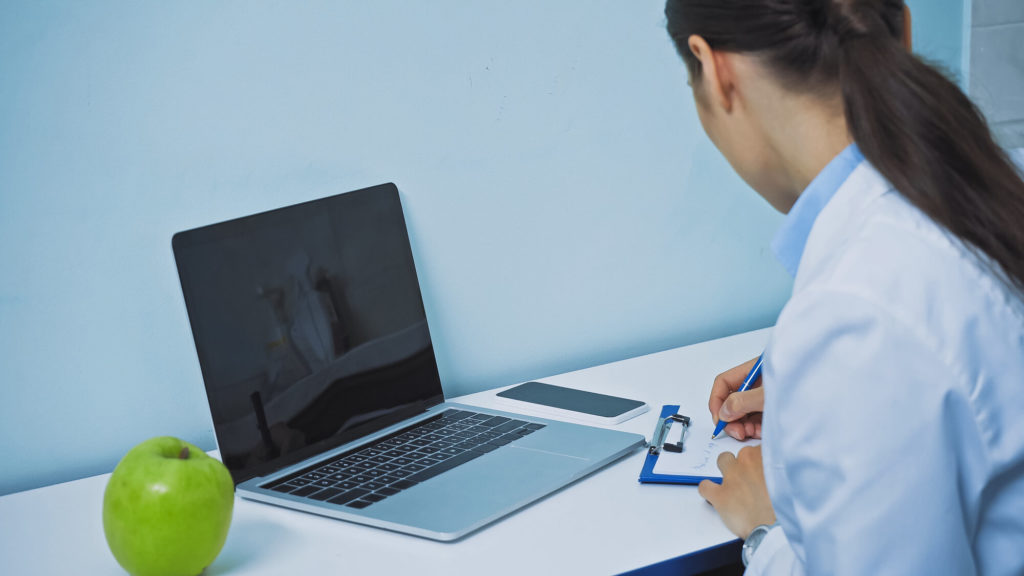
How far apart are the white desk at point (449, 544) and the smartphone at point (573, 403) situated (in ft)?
0.34

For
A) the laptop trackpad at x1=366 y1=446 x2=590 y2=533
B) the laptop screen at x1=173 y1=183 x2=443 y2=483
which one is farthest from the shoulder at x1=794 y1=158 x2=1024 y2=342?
the laptop screen at x1=173 y1=183 x2=443 y2=483

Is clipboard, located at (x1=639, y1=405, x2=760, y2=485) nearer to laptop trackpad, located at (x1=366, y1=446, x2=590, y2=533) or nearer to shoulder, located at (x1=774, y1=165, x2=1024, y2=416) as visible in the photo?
laptop trackpad, located at (x1=366, y1=446, x2=590, y2=533)

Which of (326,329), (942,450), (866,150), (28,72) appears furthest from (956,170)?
(28,72)

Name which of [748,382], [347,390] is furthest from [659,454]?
[347,390]

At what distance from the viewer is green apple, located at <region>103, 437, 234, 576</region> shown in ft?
2.40

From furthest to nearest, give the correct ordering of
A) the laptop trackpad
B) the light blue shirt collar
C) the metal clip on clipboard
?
1. the metal clip on clipboard
2. the laptop trackpad
3. the light blue shirt collar

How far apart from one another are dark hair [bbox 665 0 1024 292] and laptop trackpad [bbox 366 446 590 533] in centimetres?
44

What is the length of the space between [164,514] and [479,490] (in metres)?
0.29

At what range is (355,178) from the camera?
1133 mm

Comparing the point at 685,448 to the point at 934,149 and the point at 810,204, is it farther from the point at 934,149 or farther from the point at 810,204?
the point at 934,149

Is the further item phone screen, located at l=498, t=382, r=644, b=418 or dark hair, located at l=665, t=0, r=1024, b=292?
phone screen, located at l=498, t=382, r=644, b=418

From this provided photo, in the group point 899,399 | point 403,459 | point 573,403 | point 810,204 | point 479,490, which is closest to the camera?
point 899,399

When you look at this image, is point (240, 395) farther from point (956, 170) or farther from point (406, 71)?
point (956, 170)

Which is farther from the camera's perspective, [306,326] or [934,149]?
[306,326]
